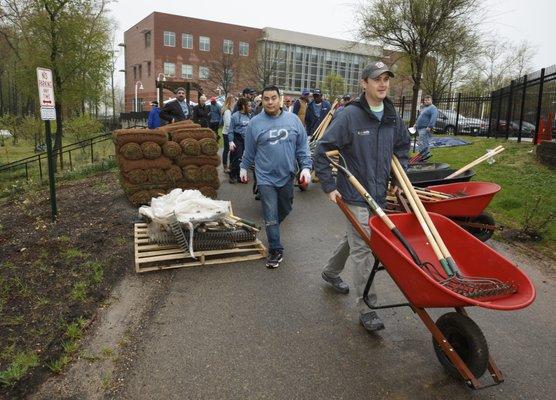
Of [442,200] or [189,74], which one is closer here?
[442,200]

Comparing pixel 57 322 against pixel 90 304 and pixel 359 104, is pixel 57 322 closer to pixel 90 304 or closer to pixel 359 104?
pixel 90 304

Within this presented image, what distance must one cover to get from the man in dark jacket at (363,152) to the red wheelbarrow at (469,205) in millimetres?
1810

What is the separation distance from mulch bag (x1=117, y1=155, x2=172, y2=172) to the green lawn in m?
5.58

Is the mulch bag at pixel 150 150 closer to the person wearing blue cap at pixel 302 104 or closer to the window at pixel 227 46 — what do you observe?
the person wearing blue cap at pixel 302 104

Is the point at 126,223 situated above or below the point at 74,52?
below

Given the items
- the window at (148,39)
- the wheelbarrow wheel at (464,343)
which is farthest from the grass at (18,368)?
the window at (148,39)

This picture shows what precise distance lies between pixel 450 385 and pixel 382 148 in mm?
1847

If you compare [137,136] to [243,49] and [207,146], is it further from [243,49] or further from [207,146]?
[243,49]

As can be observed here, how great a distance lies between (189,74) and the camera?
5881cm

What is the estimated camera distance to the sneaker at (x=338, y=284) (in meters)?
4.52

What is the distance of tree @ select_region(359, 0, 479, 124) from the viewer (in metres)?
19.5

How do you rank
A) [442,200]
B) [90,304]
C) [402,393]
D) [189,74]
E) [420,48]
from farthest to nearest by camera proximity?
[189,74] < [420,48] < [442,200] < [90,304] < [402,393]

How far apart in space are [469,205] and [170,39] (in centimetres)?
5816

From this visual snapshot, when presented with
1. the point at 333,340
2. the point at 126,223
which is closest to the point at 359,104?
the point at 333,340
